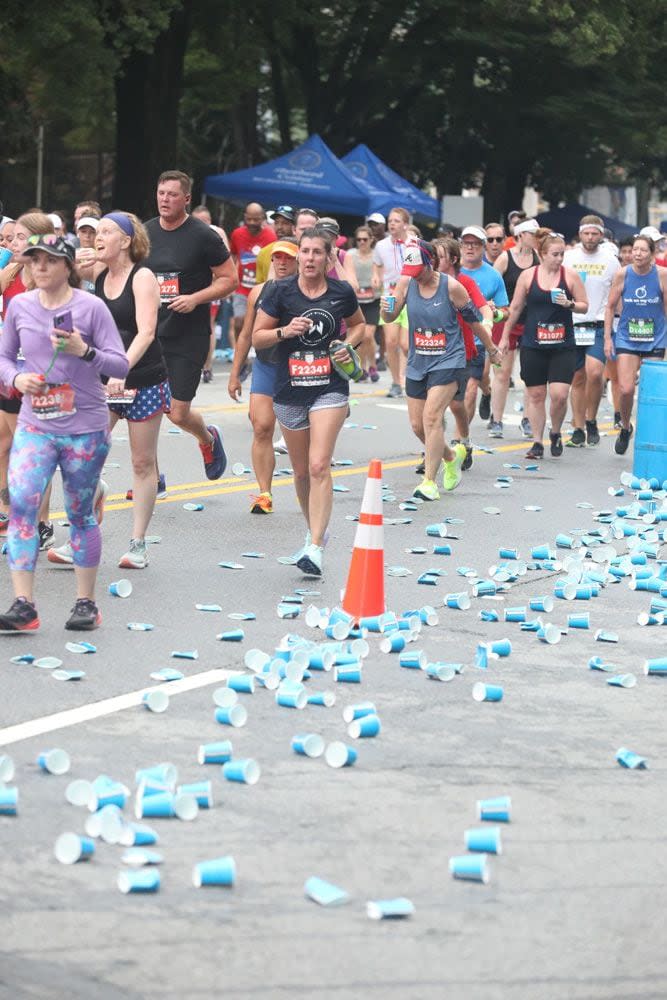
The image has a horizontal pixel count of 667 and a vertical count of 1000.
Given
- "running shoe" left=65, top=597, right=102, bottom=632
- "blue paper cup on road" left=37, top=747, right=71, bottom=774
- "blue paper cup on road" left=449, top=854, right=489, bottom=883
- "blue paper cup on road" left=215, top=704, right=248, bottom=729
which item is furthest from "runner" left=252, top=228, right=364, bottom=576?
"blue paper cup on road" left=449, top=854, right=489, bottom=883

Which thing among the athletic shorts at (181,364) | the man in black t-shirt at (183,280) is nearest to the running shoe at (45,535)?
the man in black t-shirt at (183,280)

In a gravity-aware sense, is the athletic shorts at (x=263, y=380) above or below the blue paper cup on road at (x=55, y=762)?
above

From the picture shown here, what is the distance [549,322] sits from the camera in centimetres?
1525

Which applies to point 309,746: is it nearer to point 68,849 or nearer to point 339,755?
point 339,755

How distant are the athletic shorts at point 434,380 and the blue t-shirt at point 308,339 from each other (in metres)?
3.14

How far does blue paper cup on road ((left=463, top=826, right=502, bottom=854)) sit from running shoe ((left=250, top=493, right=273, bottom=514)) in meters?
6.66

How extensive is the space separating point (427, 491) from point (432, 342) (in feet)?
3.43

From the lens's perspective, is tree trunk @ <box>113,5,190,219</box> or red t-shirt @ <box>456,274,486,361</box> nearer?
red t-shirt @ <box>456,274,486,361</box>

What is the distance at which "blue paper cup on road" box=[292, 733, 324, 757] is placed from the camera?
6223 mm

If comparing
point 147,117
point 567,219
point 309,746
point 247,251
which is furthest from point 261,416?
point 567,219

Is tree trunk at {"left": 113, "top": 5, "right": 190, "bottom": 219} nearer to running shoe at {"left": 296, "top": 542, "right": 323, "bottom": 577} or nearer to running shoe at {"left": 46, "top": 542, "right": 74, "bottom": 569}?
running shoe at {"left": 46, "top": 542, "right": 74, "bottom": 569}

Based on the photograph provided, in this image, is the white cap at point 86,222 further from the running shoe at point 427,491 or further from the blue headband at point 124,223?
the blue headband at point 124,223

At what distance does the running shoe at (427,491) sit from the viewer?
12742mm

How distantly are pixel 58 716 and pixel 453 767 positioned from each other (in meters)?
1.46
